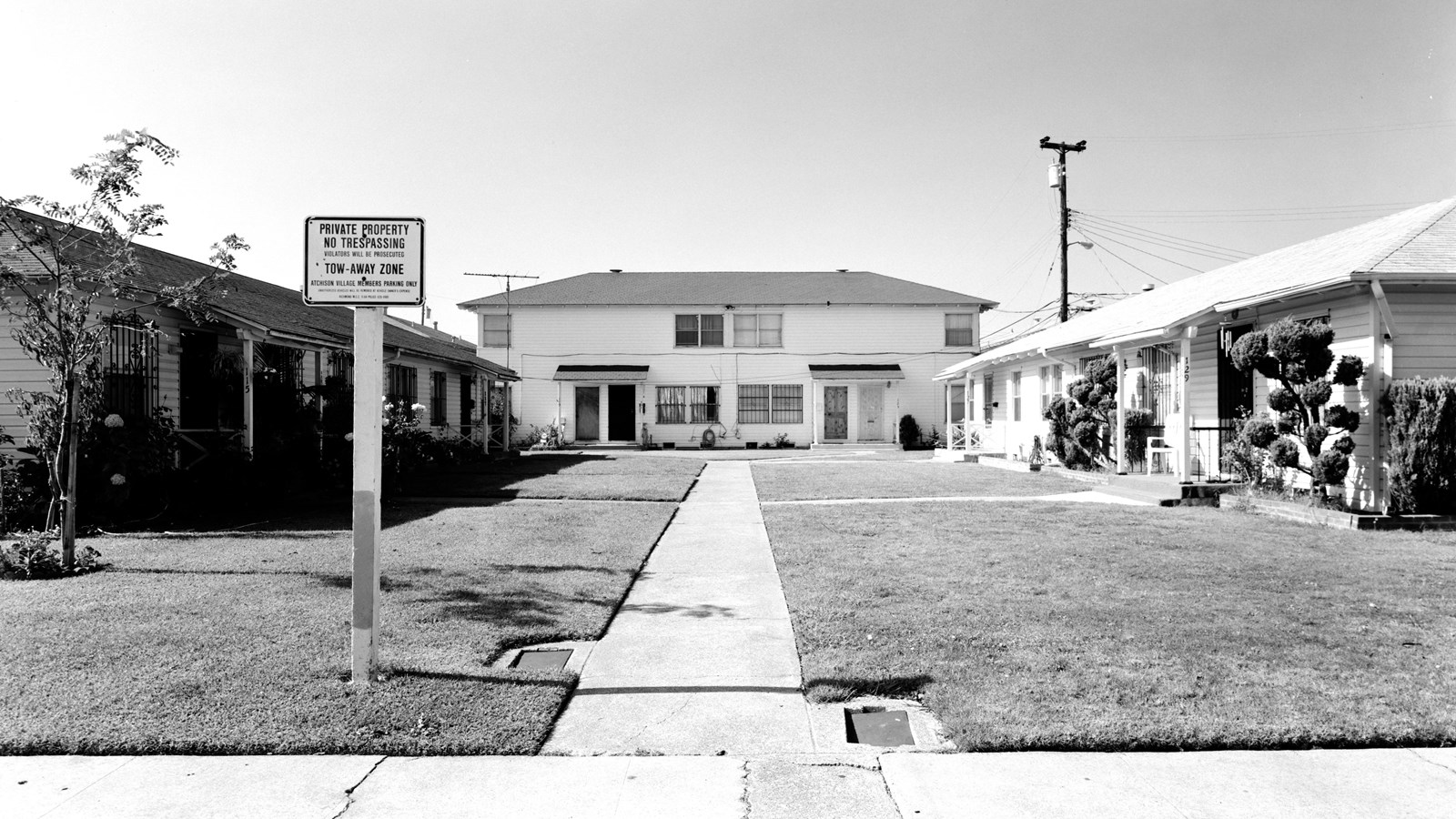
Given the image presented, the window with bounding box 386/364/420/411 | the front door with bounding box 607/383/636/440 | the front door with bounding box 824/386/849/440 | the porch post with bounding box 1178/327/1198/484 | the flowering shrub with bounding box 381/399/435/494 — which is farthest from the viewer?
the front door with bounding box 607/383/636/440

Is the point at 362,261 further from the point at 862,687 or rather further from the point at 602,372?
the point at 602,372

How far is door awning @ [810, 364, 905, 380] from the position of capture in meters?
33.4

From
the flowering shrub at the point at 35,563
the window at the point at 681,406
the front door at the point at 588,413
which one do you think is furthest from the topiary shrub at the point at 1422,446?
the front door at the point at 588,413

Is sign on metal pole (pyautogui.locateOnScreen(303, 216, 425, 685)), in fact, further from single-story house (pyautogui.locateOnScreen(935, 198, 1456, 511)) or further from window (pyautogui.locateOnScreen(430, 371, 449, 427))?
A: window (pyautogui.locateOnScreen(430, 371, 449, 427))

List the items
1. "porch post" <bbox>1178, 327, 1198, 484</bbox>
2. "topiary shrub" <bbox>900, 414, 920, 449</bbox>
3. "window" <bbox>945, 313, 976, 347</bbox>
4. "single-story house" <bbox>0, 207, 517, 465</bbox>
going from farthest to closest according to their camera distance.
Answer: "window" <bbox>945, 313, 976, 347</bbox> → "topiary shrub" <bbox>900, 414, 920, 449</bbox> → "porch post" <bbox>1178, 327, 1198, 484</bbox> → "single-story house" <bbox>0, 207, 517, 465</bbox>

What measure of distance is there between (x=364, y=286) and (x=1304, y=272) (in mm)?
13136

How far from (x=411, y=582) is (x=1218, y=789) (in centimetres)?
586

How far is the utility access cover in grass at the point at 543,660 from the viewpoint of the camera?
16.9ft

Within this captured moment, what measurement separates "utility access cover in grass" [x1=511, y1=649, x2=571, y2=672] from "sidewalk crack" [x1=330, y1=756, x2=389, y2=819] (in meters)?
1.32

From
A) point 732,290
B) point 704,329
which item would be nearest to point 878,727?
point 704,329

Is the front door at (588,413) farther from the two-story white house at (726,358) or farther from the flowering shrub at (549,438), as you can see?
the flowering shrub at (549,438)

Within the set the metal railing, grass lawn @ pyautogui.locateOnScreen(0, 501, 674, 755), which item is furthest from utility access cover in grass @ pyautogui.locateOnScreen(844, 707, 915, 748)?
the metal railing

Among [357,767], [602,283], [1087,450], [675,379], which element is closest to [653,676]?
[357,767]

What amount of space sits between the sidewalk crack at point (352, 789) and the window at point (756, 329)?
31868 millimetres
